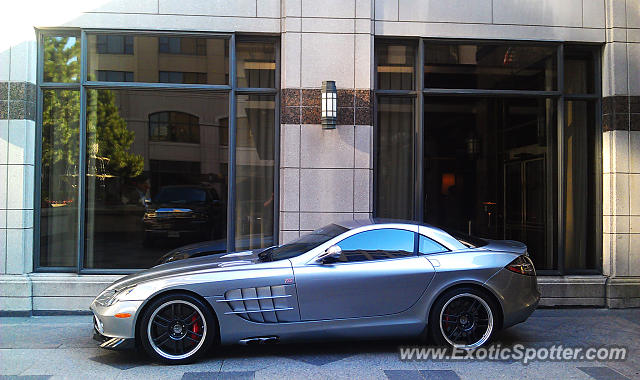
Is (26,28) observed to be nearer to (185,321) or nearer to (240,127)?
(240,127)

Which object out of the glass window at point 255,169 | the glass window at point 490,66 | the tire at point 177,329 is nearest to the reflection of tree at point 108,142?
the glass window at point 255,169

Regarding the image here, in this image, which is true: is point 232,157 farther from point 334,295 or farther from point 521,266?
point 521,266

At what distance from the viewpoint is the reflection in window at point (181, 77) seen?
8.30 meters

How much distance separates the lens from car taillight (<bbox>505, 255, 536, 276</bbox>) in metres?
5.80

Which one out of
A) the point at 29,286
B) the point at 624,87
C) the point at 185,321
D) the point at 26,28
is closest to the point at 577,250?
the point at 624,87

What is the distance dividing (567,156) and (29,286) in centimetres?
852

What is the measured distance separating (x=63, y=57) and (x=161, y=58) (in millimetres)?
1488

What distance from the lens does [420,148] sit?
8.48 metres

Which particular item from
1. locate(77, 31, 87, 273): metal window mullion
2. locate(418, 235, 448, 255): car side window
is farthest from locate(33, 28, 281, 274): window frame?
locate(418, 235, 448, 255): car side window

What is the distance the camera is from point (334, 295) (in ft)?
17.9

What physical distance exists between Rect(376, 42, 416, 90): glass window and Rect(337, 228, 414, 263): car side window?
3456mm

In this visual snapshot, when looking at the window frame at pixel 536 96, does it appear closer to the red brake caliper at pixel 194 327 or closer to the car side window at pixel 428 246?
the car side window at pixel 428 246

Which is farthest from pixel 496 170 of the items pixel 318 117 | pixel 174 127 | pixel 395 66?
pixel 174 127

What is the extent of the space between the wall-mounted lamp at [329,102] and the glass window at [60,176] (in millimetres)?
3799
